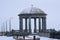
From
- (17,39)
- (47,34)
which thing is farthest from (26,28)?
(17,39)

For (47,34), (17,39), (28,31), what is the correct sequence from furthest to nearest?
(28,31) < (47,34) < (17,39)

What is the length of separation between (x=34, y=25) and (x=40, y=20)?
147 centimetres

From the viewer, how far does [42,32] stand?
74.7 m

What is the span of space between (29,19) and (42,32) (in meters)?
5.96

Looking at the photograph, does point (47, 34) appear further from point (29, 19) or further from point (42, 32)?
point (29, 19)

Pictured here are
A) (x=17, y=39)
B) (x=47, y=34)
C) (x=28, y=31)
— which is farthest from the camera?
(x=28, y=31)

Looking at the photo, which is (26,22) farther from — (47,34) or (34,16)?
(47,34)

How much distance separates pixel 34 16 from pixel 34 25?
1647 mm

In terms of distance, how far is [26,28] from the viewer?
79.8 meters

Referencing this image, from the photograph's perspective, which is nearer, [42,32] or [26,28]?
[42,32]

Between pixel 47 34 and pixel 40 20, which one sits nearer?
pixel 47 34

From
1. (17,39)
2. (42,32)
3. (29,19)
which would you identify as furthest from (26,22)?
(17,39)

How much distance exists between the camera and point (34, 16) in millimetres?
80062

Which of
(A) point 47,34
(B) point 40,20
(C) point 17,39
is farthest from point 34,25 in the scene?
(C) point 17,39
